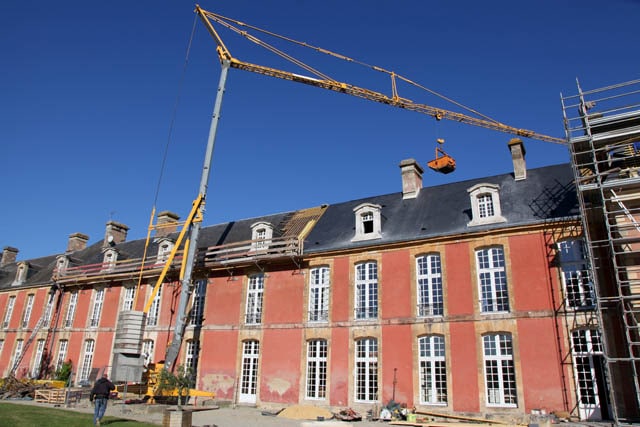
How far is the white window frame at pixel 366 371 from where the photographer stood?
719 inches

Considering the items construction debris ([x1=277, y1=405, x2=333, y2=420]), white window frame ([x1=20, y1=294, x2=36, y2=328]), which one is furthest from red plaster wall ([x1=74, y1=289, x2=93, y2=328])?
construction debris ([x1=277, y1=405, x2=333, y2=420])

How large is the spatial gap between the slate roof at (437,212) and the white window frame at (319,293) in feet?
3.19

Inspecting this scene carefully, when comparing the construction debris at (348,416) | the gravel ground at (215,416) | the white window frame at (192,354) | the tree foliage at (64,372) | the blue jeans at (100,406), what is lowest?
the gravel ground at (215,416)

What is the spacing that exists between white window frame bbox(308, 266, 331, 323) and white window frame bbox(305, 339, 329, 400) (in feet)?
3.34

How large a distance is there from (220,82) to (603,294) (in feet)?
65.3

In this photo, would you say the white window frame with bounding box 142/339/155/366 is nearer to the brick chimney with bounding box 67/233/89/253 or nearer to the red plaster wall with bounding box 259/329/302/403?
Answer: the red plaster wall with bounding box 259/329/302/403

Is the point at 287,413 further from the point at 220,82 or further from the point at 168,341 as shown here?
the point at 220,82

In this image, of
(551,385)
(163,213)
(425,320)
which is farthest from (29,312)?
(551,385)

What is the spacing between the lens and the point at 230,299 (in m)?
22.9

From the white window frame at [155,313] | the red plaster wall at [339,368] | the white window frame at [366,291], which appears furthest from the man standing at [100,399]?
the white window frame at [155,313]

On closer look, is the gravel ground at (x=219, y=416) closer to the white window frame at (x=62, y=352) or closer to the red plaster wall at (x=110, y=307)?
the red plaster wall at (x=110, y=307)

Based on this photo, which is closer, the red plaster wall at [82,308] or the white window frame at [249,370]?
the white window frame at [249,370]

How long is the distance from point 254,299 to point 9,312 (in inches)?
830

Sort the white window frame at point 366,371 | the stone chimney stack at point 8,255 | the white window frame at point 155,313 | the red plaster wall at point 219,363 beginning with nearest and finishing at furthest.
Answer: the white window frame at point 366,371
the red plaster wall at point 219,363
the white window frame at point 155,313
the stone chimney stack at point 8,255
